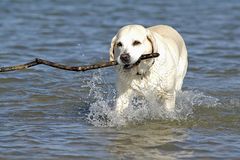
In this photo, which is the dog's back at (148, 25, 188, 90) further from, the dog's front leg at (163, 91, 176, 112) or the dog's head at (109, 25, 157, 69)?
the dog's head at (109, 25, 157, 69)

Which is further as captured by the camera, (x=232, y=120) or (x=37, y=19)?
(x=37, y=19)

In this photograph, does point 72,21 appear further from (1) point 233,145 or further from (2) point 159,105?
(1) point 233,145

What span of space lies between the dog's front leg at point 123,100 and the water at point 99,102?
0.10 meters

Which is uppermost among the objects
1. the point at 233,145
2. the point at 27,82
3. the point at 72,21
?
the point at 72,21

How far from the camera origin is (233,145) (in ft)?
22.0

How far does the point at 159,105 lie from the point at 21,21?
10.4 metres

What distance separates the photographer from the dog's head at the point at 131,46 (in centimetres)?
694

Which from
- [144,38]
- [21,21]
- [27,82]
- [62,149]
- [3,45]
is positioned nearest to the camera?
[62,149]

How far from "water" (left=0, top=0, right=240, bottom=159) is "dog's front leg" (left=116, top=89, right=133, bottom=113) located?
0.10m

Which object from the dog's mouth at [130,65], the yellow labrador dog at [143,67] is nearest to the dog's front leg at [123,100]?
the yellow labrador dog at [143,67]

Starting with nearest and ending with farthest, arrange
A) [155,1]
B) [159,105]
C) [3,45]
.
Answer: [159,105] < [3,45] < [155,1]

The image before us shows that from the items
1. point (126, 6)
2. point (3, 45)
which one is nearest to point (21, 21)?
point (3, 45)

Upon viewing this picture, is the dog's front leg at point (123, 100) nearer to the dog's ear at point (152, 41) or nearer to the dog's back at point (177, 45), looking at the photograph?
the dog's ear at point (152, 41)

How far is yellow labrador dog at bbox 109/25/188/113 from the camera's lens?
706 centimetres
